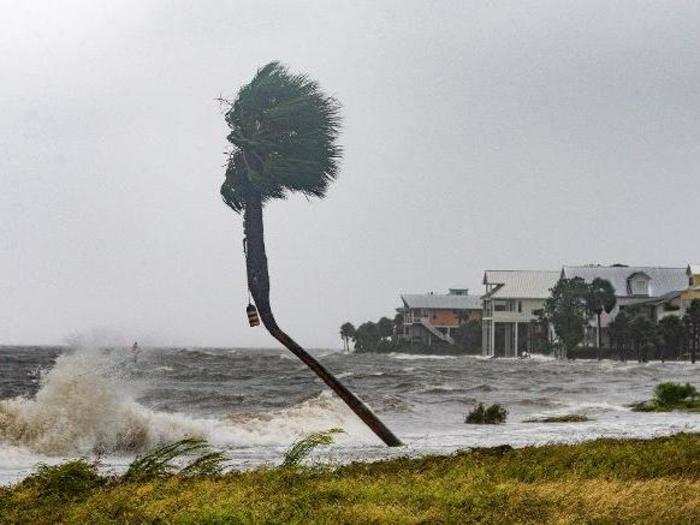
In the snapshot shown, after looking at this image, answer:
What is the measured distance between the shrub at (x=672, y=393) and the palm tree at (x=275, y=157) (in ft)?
52.5

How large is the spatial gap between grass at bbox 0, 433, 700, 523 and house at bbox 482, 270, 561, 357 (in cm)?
10137

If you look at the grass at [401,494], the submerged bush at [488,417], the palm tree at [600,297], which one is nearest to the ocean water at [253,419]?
the submerged bush at [488,417]

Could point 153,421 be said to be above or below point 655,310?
below

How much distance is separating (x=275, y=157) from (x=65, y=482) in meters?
11.2

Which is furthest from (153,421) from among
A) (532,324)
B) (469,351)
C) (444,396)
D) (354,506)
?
(469,351)

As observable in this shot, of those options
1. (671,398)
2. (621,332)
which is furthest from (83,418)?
(621,332)

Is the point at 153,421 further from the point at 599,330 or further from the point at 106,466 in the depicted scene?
the point at 599,330

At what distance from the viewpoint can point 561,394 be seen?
55.3 meters

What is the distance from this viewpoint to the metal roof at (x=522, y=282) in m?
118

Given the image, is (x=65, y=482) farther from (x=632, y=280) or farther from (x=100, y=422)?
(x=632, y=280)

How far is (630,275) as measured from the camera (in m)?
106

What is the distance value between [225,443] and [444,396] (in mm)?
25332

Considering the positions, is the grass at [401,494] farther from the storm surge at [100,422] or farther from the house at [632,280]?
the house at [632,280]

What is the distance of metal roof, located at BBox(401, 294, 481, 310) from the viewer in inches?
5384
